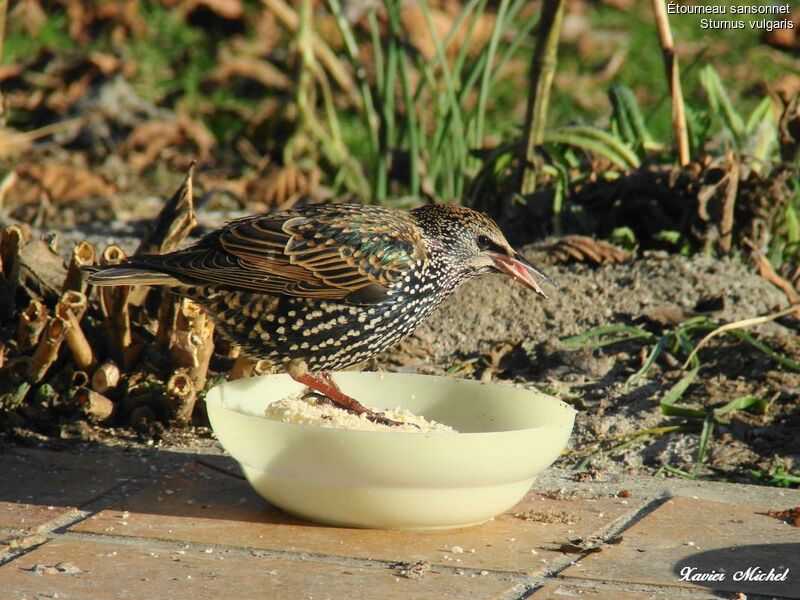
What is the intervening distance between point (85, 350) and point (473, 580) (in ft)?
5.97

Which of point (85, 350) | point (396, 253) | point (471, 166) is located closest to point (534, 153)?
point (471, 166)

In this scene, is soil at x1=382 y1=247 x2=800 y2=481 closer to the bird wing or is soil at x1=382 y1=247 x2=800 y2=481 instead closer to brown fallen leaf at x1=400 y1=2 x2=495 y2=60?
the bird wing

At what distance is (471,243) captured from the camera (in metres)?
3.97

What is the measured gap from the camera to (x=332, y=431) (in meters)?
3.07

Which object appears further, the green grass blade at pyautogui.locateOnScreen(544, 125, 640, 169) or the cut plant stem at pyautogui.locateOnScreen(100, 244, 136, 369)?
the green grass blade at pyautogui.locateOnScreen(544, 125, 640, 169)

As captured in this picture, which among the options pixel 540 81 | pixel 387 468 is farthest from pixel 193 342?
pixel 540 81

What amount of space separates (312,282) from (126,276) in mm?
569

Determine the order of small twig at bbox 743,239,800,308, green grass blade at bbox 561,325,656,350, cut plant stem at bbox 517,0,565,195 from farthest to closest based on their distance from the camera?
cut plant stem at bbox 517,0,565,195 → small twig at bbox 743,239,800,308 → green grass blade at bbox 561,325,656,350

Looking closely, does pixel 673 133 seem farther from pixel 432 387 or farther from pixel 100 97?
pixel 100 97

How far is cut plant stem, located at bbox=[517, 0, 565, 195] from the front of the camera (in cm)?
544

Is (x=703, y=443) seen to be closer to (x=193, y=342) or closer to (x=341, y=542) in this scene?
(x=341, y=542)

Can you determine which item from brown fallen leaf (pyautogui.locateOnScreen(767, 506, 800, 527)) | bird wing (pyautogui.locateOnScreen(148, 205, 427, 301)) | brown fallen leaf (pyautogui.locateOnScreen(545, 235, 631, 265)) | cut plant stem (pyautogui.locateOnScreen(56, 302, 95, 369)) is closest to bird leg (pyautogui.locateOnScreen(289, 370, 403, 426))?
bird wing (pyautogui.locateOnScreen(148, 205, 427, 301))

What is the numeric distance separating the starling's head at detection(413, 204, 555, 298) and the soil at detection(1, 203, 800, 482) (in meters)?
0.62

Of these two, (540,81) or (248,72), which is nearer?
(540,81)
